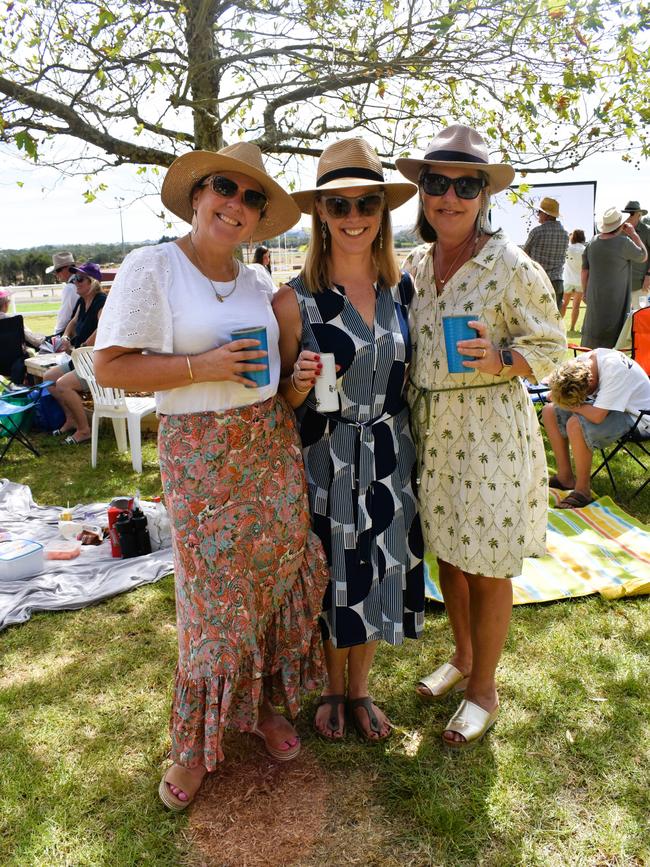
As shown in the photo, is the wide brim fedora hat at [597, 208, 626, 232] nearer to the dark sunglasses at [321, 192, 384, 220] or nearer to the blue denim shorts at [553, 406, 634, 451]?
the blue denim shorts at [553, 406, 634, 451]

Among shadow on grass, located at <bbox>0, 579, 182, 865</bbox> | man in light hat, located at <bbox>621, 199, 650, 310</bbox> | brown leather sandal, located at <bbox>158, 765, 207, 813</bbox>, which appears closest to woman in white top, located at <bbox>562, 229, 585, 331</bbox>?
man in light hat, located at <bbox>621, 199, 650, 310</bbox>

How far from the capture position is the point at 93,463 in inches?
258

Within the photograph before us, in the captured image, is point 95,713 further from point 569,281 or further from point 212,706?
point 569,281

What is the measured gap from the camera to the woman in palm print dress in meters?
Result: 2.28

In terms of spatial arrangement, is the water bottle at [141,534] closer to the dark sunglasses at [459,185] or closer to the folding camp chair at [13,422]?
the folding camp chair at [13,422]

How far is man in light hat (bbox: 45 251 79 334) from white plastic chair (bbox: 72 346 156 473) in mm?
2468

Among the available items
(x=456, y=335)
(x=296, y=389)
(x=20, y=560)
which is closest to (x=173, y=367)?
(x=296, y=389)

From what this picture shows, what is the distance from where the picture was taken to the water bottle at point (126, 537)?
444 cm

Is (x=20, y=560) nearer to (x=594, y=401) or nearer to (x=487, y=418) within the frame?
(x=487, y=418)

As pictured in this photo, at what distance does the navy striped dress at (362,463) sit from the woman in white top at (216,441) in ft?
0.30

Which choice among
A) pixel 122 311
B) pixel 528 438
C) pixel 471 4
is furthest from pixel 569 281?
pixel 122 311

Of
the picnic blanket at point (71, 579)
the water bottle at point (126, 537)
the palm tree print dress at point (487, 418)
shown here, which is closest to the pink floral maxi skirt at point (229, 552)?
the palm tree print dress at point (487, 418)

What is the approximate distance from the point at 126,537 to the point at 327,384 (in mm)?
2888

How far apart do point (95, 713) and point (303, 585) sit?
1246 millimetres
